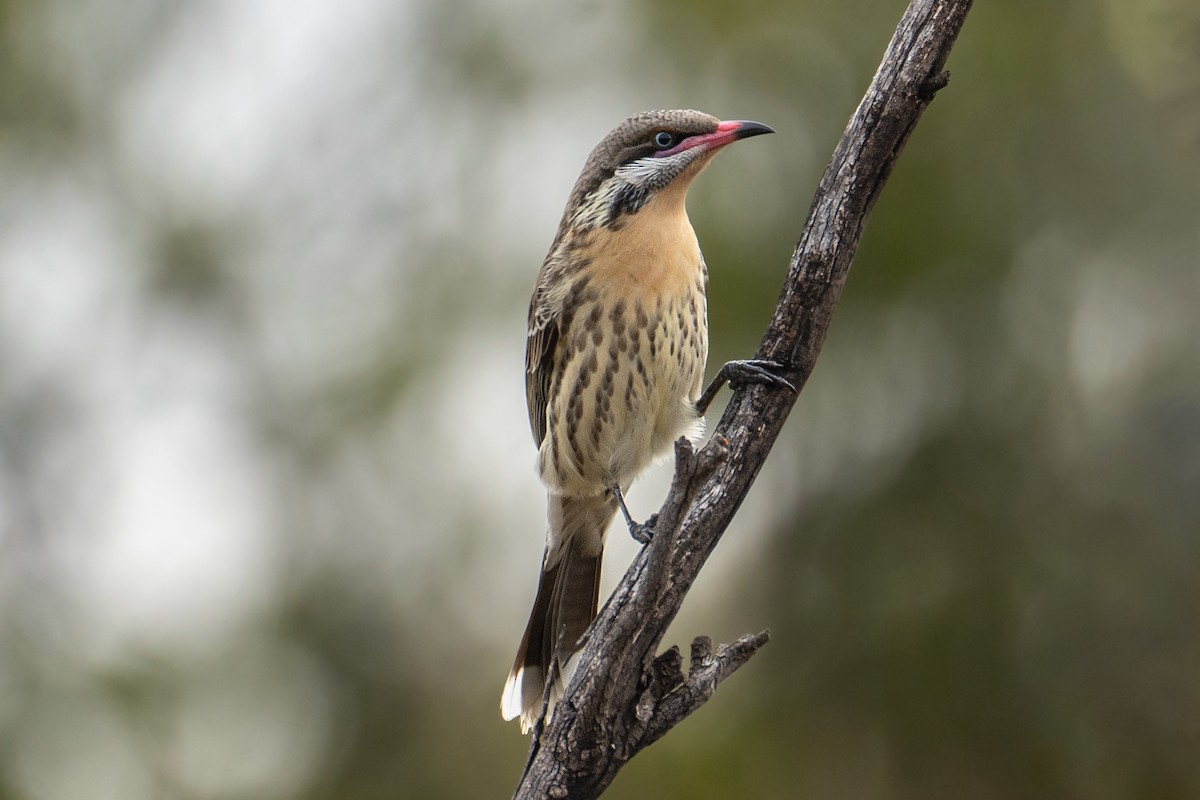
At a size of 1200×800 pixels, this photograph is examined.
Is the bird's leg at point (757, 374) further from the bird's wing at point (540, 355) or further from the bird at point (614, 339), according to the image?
the bird's wing at point (540, 355)

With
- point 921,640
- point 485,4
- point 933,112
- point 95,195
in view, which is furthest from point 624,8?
point 921,640

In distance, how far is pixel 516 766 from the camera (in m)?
7.96

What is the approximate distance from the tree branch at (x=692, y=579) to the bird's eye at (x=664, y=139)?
1234mm

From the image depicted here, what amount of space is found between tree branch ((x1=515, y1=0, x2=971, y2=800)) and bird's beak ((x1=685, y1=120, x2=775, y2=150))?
98 centimetres

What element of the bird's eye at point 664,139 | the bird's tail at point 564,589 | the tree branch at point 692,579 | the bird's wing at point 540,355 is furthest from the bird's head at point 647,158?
the bird's tail at point 564,589

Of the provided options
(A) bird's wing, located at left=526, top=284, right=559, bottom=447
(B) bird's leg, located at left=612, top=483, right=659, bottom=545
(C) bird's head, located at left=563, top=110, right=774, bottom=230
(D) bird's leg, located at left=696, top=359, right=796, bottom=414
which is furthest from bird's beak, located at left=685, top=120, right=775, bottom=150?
(B) bird's leg, located at left=612, top=483, right=659, bottom=545

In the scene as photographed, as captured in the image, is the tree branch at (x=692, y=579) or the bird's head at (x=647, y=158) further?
the bird's head at (x=647, y=158)

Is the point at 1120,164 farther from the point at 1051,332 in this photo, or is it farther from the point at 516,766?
the point at 516,766

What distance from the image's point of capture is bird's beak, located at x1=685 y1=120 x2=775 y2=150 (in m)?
4.80

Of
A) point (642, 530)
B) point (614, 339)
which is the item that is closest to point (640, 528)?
point (642, 530)

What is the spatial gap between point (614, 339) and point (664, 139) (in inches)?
32.1

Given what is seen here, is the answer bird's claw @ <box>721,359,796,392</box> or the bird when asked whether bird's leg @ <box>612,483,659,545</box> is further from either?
bird's claw @ <box>721,359,796,392</box>

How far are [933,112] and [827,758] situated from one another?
14.6 feet

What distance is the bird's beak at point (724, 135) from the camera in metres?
4.80
